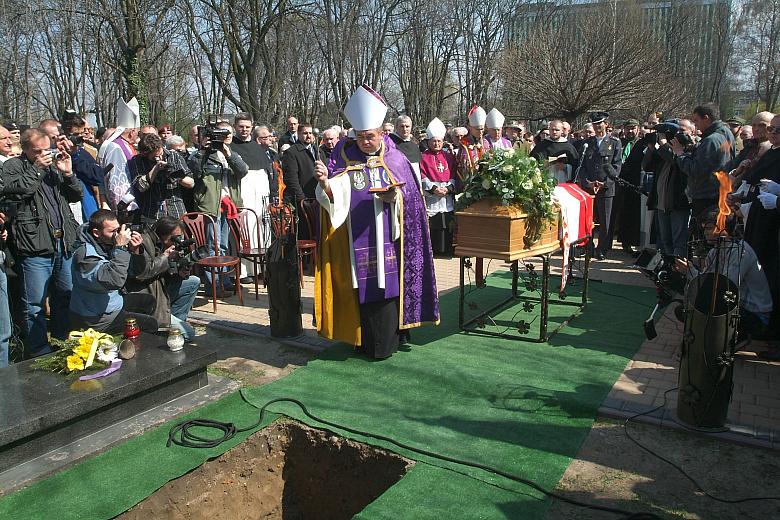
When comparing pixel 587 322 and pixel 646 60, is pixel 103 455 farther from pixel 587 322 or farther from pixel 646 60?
pixel 646 60

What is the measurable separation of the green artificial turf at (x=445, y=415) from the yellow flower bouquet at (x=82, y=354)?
0.75 meters

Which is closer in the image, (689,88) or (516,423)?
(516,423)

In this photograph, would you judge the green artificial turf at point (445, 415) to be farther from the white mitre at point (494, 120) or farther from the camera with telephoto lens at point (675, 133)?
the white mitre at point (494, 120)

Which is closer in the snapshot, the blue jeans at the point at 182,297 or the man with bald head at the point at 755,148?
the blue jeans at the point at 182,297

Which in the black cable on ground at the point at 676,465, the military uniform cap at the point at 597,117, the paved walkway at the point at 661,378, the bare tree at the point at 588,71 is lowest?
the black cable on ground at the point at 676,465

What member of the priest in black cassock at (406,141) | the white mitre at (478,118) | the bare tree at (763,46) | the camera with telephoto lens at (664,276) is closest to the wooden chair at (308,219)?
the priest in black cassock at (406,141)

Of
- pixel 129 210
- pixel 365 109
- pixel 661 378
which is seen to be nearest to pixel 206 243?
pixel 129 210

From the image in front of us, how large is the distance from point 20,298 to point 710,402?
5.85 meters

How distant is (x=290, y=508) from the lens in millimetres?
4516

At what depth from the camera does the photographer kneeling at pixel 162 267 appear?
5.57 meters

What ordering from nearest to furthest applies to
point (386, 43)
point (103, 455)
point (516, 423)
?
point (103, 455)
point (516, 423)
point (386, 43)

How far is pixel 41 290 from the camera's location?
5633 millimetres

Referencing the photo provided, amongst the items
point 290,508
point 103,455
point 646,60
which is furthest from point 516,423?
point 646,60

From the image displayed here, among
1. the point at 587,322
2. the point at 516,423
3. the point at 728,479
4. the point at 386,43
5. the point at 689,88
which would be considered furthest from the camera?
the point at 689,88
